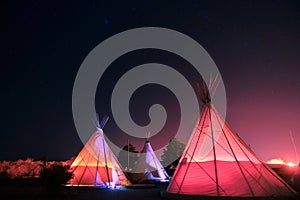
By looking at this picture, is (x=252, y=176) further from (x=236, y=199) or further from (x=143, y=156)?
(x=143, y=156)

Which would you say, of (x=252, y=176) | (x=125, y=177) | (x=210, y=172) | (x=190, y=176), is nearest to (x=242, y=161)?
(x=252, y=176)

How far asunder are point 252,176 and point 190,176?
218 centimetres

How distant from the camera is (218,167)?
10148 millimetres

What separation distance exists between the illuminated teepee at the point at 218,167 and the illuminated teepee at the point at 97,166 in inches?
342

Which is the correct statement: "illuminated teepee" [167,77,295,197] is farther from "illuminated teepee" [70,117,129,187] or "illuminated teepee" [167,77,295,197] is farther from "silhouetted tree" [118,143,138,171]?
"silhouetted tree" [118,143,138,171]

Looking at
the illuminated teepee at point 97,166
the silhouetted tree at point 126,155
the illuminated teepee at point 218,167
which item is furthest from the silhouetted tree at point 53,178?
the silhouetted tree at point 126,155

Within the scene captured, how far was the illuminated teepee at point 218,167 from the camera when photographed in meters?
9.52

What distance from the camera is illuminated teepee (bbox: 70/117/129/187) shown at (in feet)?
59.7

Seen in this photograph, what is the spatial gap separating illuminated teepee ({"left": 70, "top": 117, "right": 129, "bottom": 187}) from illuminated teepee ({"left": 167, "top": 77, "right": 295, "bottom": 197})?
8678 mm

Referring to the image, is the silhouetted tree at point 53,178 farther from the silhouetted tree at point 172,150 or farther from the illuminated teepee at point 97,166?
the silhouetted tree at point 172,150

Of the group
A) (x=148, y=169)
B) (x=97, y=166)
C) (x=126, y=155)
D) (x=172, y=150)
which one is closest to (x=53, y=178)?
(x=97, y=166)

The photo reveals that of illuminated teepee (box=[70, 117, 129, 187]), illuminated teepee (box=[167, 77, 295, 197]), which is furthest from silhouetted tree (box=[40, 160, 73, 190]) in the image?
illuminated teepee (box=[70, 117, 129, 187])

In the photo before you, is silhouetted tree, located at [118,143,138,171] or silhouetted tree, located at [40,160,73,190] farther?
silhouetted tree, located at [118,143,138,171]

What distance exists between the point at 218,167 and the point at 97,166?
10.5m
